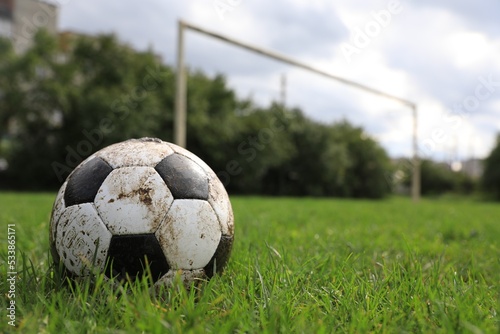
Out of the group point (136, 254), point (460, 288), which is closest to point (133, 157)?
point (136, 254)

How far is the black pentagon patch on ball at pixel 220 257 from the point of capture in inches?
73.0

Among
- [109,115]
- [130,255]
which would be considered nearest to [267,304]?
[130,255]

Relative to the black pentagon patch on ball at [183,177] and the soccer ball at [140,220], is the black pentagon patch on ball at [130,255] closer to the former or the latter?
the soccer ball at [140,220]

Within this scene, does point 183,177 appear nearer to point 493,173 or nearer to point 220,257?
point 220,257

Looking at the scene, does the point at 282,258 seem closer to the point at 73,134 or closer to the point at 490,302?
the point at 490,302

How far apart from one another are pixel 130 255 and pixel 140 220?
0.46 ft

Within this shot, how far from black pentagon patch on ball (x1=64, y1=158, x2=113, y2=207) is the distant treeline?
49.0 feet

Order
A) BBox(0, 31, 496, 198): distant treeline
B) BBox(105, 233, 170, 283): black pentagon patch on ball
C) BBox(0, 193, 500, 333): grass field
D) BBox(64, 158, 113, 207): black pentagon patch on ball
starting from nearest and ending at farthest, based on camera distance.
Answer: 1. BBox(0, 193, 500, 333): grass field
2. BBox(105, 233, 170, 283): black pentagon patch on ball
3. BBox(64, 158, 113, 207): black pentagon patch on ball
4. BBox(0, 31, 496, 198): distant treeline

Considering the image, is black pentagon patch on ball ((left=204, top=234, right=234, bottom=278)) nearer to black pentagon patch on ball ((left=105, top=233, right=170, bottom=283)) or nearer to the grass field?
the grass field

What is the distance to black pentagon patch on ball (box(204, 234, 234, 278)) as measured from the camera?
1.86 m

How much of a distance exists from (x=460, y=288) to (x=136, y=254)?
4.50 ft

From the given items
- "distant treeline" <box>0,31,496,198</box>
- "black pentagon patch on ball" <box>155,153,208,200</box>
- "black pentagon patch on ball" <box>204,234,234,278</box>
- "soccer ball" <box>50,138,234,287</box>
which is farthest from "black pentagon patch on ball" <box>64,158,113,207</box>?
"distant treeline" <box>0,31,496,198</box>

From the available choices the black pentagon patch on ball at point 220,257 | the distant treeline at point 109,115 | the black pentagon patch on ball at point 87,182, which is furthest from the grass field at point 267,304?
the distant treeline at point 109,115

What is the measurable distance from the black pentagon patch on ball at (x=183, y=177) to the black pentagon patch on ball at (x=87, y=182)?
0.77ft
